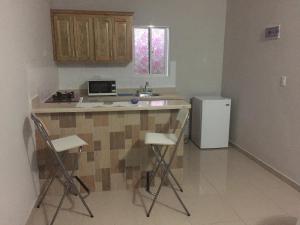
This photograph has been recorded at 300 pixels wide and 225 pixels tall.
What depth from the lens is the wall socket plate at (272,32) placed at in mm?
3032

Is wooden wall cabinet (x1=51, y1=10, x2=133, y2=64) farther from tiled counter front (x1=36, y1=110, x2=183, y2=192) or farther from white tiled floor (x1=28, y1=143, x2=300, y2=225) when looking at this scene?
white tiled floor (x1=28, y1=143, x2=300, y2=225)

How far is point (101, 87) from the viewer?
397 centimetres

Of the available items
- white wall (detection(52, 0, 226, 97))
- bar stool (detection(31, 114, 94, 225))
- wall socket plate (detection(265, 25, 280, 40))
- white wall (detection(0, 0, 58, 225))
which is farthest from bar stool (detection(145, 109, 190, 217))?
white wall (detection(52, 0, 226, 97))

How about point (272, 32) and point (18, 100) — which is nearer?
point (18, 100)

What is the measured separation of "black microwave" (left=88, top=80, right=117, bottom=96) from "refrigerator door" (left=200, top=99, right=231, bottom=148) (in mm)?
1399

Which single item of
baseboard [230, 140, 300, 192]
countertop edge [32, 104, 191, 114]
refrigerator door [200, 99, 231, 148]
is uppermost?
countertop edge [32, 104, 191, 114]

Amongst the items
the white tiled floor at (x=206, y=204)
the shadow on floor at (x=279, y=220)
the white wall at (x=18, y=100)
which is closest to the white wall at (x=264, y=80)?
the white tiled floor at (x=206, y=204)

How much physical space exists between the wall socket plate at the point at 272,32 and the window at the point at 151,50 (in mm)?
1546

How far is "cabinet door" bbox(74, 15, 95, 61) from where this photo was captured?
3.63m

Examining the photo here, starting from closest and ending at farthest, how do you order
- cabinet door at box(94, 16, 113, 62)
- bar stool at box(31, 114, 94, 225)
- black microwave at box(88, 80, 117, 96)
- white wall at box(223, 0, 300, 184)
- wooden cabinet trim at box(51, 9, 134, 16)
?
bar stool at box(31, 114, 94, 225) < white wall at box(223, 0, 300, 184) < wooden cabinet trim at box(51, 9, 134, 16) < cabinet door at box(94, 16, 113, 62) < black microwave at box(88, 80, 117, 96)

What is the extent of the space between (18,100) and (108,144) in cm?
97

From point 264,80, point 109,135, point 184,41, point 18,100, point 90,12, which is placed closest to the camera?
point 18,100

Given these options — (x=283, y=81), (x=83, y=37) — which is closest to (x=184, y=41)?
(x=83, y=37)

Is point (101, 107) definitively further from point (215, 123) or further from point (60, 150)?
point (215, 123)
